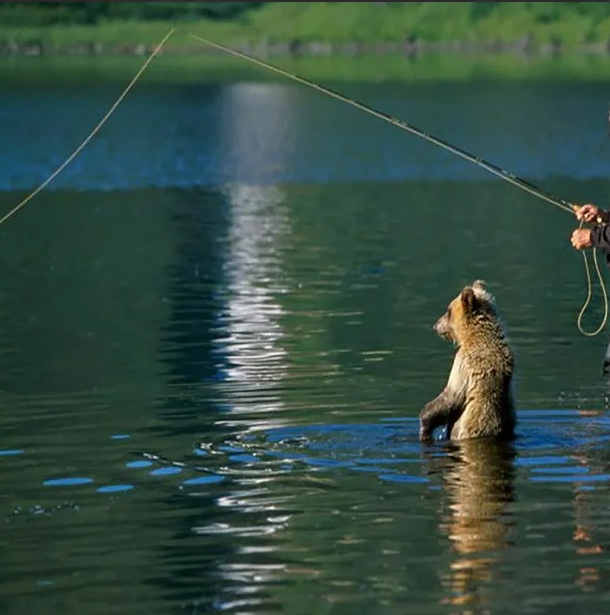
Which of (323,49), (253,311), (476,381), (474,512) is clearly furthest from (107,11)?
(474,512)

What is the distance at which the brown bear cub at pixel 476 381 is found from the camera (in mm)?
13312

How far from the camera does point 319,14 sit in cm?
12088

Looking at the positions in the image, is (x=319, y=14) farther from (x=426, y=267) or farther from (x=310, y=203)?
(x=426, y=267)

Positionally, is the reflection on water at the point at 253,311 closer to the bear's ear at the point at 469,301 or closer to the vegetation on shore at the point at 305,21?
the bear's ear at the point at 469,301

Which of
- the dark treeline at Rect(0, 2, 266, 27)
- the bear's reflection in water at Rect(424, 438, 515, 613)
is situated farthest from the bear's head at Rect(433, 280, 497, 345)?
the dark treeline at Rect(0, 2, 266, 27)

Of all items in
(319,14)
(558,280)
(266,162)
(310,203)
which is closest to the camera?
(558,280)

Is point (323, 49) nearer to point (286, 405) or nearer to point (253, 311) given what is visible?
point (253, 311)

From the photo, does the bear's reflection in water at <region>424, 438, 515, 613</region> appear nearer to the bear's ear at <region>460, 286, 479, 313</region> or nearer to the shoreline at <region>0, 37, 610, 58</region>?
the bear's ear at <region>460, 286, 479, 313</region>

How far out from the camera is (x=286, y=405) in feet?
50.1

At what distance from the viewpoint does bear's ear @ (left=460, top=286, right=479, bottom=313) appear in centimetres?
1352

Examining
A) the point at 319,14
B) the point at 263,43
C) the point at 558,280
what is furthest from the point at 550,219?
the point at 319,14

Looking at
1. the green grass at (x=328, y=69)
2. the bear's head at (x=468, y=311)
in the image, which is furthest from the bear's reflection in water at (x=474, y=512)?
the green grass at (x=328, y=69)

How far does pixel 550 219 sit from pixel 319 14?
9230 cm

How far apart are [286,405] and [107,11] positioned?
109200 millimetres
